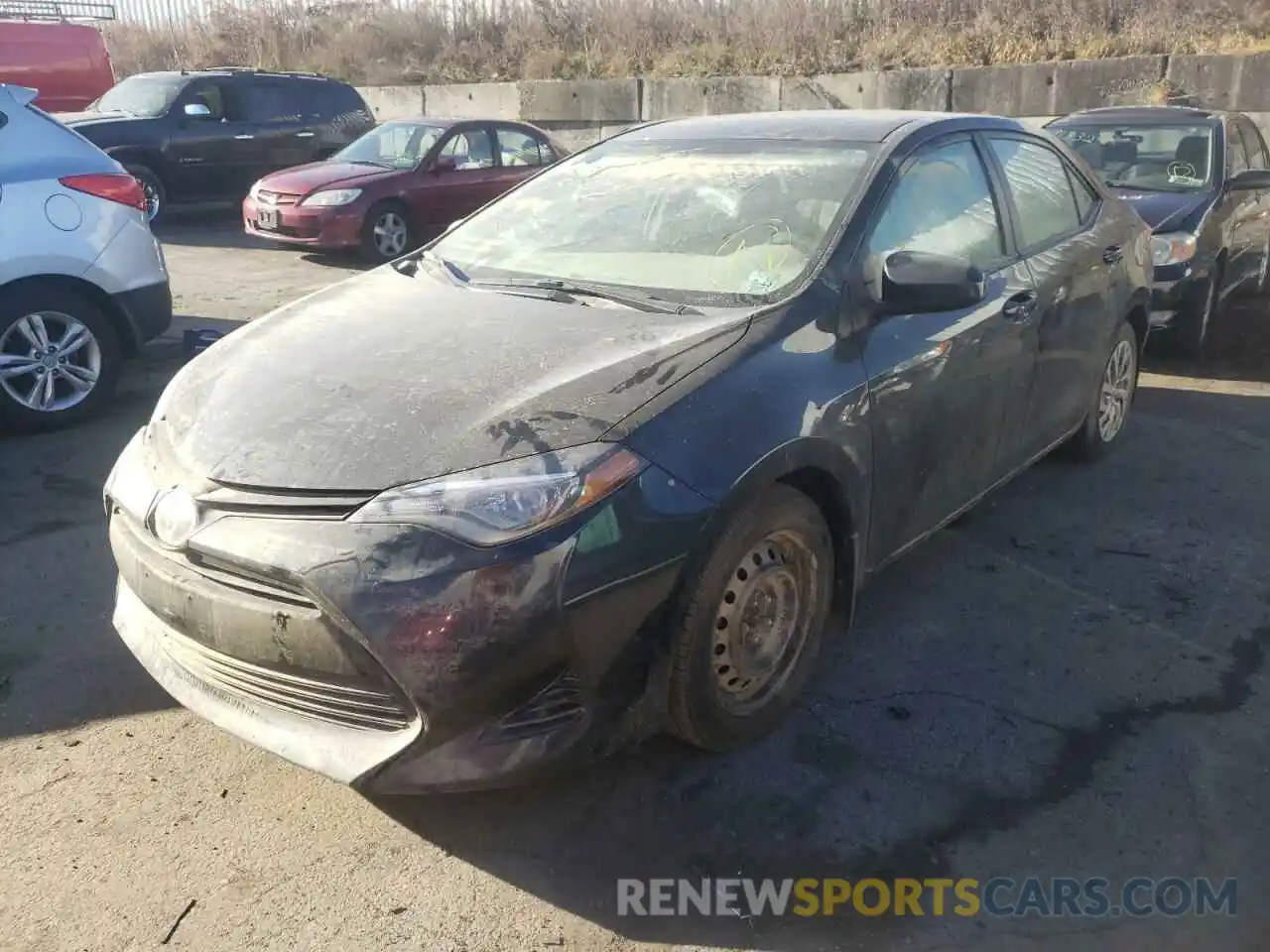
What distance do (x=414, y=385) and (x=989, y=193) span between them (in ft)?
7.76

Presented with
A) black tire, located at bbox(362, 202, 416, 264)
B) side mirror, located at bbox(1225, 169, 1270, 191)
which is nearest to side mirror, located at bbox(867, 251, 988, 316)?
side mirror, located at bbox(1225, 169, 1270, 191)

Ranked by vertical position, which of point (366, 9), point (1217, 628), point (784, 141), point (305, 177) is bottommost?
point (1217, 628)

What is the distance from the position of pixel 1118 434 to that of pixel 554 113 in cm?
1385

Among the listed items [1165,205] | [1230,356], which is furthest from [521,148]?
[1230,356]

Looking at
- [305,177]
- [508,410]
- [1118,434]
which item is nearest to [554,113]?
[305,177]

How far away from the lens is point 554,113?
17.5 m

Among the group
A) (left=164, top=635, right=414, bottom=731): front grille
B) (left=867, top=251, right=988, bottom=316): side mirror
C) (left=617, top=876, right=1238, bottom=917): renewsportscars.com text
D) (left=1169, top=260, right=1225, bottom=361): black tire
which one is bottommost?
(left=617, top=876, right=1238, bottom=917): renewsportscars.com text

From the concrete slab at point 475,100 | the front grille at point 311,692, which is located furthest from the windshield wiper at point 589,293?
the concrete slab at point 475,100

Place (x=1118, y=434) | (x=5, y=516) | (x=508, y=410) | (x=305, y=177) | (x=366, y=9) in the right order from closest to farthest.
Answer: (x=508, y=410), (x=5, y=516), (x=1118, y=434), (x=305, y=177), (x=366, y=9)

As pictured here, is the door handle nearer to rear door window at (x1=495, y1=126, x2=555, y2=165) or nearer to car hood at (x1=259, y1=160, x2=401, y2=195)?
car hood at (x1=259, y1=160, x2=401, y2=195)

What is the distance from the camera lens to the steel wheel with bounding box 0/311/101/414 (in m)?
5.50

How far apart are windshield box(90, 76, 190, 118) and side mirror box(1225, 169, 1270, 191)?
11505 mm

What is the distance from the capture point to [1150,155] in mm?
7707

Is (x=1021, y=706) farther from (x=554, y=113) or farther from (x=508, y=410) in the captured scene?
(x=554, y=113)
